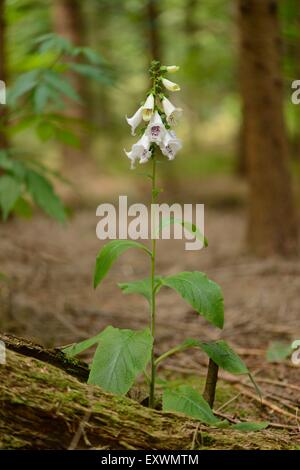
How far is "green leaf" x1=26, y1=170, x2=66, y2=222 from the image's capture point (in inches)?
137

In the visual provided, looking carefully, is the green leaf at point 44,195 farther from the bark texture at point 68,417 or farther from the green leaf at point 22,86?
the bark texture at point 68,417

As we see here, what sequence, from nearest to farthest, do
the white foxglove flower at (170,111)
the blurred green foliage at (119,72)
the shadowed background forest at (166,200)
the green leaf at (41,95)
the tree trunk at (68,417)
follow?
the tree trunk at (68,417)
the white foxglove flower at (170,111)
the green leaf at (41,95)
the shadowed background forest at (166,200)
the blurred green foliage at (119,72)

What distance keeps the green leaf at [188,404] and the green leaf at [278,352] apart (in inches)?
50.5

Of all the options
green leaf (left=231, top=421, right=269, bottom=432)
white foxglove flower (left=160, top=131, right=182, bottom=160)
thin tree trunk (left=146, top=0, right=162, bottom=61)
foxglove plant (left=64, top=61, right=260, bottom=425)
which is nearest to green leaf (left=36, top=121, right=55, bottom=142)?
foxglove plant (left=64, top=61, right=260, bottom=425)

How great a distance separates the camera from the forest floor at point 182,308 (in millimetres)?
2844

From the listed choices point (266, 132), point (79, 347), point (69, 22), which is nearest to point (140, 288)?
point (79, 347)

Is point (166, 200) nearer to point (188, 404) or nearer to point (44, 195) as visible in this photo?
point (44, 195)

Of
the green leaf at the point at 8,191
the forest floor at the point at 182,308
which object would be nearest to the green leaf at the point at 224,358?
the forest floor at the point at 182,308

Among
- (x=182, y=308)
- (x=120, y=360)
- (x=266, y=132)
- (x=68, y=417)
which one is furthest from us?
(x=266, y=132)

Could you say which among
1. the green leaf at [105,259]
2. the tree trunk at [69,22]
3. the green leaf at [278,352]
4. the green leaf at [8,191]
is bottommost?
the green leaf at [278,352]

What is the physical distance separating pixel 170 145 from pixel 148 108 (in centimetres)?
16

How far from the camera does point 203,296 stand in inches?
82.8

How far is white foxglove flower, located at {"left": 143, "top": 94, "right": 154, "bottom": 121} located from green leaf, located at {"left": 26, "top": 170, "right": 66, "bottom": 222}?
4.62 ft

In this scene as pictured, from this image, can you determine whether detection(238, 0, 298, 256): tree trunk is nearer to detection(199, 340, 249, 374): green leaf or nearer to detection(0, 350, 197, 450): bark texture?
detection(199, 340, 249, 374): green leaf
